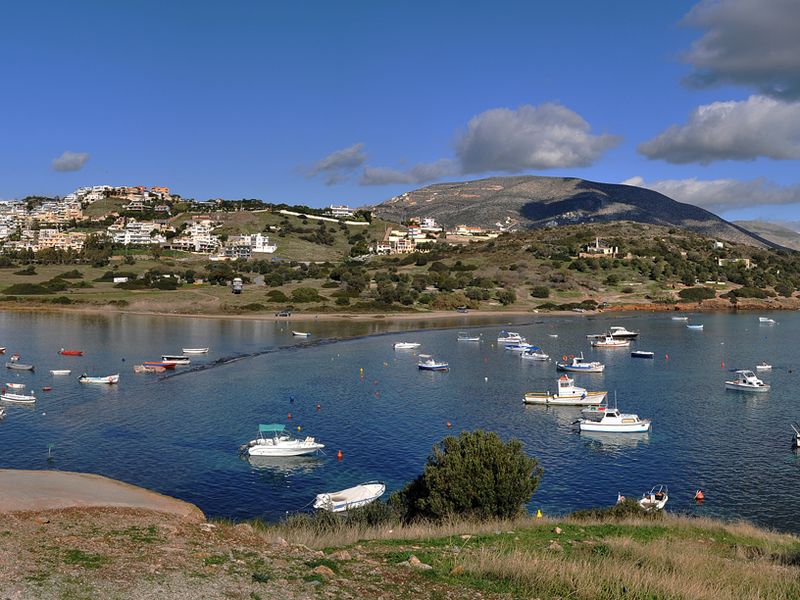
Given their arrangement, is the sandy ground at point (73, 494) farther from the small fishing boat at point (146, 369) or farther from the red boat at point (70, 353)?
the red boat at point (70, 353)

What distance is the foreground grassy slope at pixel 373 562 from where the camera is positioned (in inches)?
603

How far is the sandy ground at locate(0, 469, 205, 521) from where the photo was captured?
85.0 ft

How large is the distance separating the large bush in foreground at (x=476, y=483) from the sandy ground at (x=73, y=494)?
9206mm

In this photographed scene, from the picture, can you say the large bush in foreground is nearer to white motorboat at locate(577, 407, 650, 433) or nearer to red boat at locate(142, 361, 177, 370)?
white motorboat at locate(577, 407, 650, 433)

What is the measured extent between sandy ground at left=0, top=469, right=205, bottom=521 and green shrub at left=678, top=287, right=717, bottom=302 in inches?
5910

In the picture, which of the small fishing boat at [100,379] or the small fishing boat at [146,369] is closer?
the small fishing boat at [100,379]

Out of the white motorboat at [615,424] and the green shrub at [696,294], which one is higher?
the green shrub at [696,294]

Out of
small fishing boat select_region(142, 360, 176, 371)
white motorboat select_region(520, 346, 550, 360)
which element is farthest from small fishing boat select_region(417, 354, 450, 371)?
small fishing boat select_region(142, 360, 176, 371)

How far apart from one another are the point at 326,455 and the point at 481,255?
158924 millimetres

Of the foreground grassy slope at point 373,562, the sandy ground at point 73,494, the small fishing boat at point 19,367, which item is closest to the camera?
the foreground grassy slope at point 373,562

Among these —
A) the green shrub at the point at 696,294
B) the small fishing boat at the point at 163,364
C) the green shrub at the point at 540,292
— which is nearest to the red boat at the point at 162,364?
the small fishing boat at the point at 163,364

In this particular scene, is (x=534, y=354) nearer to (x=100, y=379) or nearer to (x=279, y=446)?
(x=100, y=379)

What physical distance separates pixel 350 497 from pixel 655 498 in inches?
602

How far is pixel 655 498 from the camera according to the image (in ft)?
114
